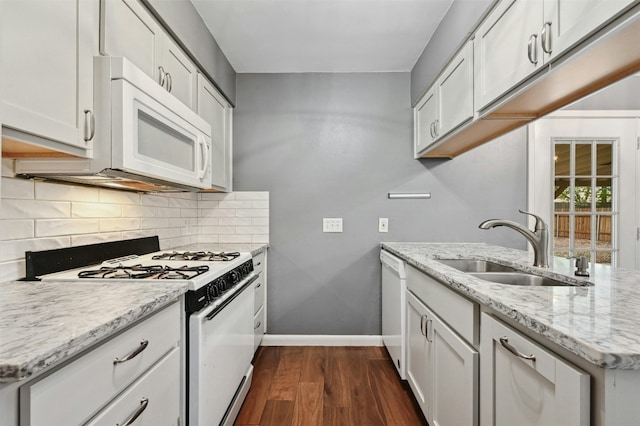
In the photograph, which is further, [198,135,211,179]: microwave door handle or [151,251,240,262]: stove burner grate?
[198,135,211,179]: microwave door handle

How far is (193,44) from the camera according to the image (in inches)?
77.0

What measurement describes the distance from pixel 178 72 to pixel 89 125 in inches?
32.1

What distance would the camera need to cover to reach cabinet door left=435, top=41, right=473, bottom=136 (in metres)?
1.73

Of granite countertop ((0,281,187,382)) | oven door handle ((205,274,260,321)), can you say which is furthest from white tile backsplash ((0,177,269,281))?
oven door handle ((205,274,260,321))

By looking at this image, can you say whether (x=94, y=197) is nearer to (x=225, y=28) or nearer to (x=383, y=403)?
(x=225, y=28)

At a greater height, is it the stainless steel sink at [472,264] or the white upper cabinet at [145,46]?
the white upper cabinet at [145,46]

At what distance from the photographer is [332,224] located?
2.84 meters

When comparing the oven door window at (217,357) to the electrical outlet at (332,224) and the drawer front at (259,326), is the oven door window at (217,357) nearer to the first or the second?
the drawer front at (259,326)

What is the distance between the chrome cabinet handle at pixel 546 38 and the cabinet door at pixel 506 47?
3 cm

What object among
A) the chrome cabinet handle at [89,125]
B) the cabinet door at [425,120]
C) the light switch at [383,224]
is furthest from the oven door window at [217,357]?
the cabinet door at [425,120]

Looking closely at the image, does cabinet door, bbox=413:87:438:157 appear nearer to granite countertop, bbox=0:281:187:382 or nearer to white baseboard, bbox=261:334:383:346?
white baseboard, bbox=261:334:383:346

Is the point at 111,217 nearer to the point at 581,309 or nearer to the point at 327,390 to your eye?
the point at 327,390

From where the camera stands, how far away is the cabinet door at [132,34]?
1236mm

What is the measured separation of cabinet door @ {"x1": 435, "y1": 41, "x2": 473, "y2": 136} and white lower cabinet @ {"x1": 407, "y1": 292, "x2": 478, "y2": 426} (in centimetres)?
108
